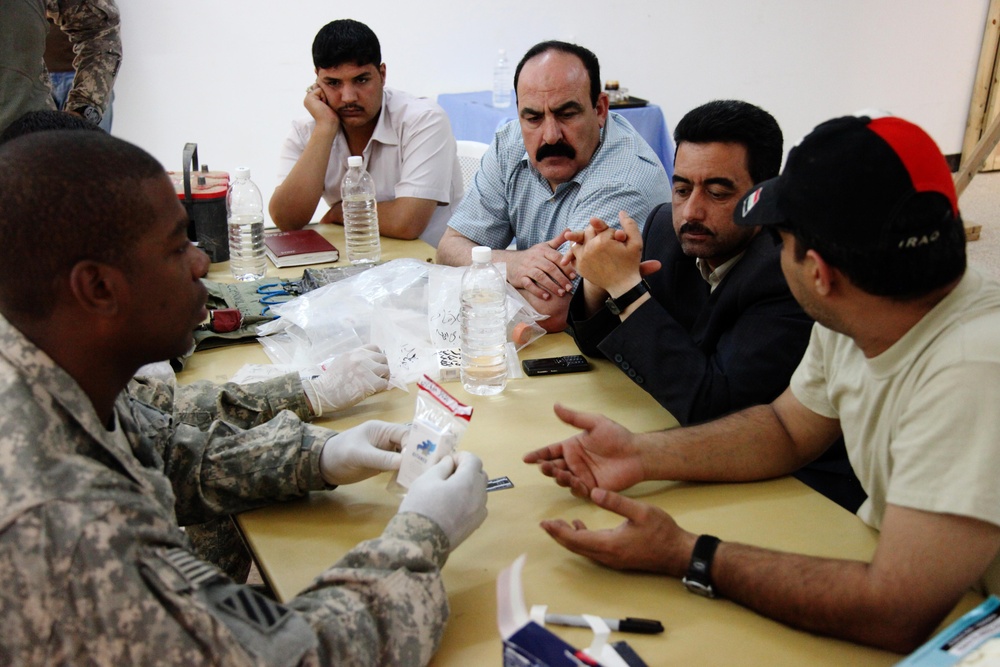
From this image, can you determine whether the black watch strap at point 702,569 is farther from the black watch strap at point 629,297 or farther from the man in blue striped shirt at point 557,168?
the man in blue striped shirt at point 557,168

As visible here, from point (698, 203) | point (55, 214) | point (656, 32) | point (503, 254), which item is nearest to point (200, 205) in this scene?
point (503, 254)

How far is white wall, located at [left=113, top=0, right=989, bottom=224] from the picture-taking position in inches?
179

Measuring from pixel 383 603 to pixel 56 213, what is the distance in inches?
22.2

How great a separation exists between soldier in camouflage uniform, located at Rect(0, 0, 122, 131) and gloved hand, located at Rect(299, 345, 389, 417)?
5.34ft

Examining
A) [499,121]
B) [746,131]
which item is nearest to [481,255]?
[746,131]

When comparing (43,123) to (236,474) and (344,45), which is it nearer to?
(236,474)

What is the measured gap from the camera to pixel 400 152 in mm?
3121

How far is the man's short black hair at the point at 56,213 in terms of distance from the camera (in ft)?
2.92

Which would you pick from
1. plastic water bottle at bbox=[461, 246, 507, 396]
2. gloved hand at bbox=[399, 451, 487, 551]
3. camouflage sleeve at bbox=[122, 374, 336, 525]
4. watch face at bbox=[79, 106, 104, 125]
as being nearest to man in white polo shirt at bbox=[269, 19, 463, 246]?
watch face at bbox=[79, 106, 104, 125]

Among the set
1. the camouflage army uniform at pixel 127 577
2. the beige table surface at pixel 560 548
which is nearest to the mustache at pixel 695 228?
the beige table surface at pixel 560 548

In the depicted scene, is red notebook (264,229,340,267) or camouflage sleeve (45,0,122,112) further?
camouflage sleeve (45,0,122,112)

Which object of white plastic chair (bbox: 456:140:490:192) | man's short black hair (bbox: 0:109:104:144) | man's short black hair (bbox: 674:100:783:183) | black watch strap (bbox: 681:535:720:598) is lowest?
black watch strap (bbox: 681:535:720:598)

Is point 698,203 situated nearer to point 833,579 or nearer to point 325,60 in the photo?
point 833,579

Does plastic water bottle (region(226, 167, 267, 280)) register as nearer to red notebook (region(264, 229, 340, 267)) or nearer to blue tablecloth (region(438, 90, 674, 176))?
red notebook (region(264, 229, 340, 267))
